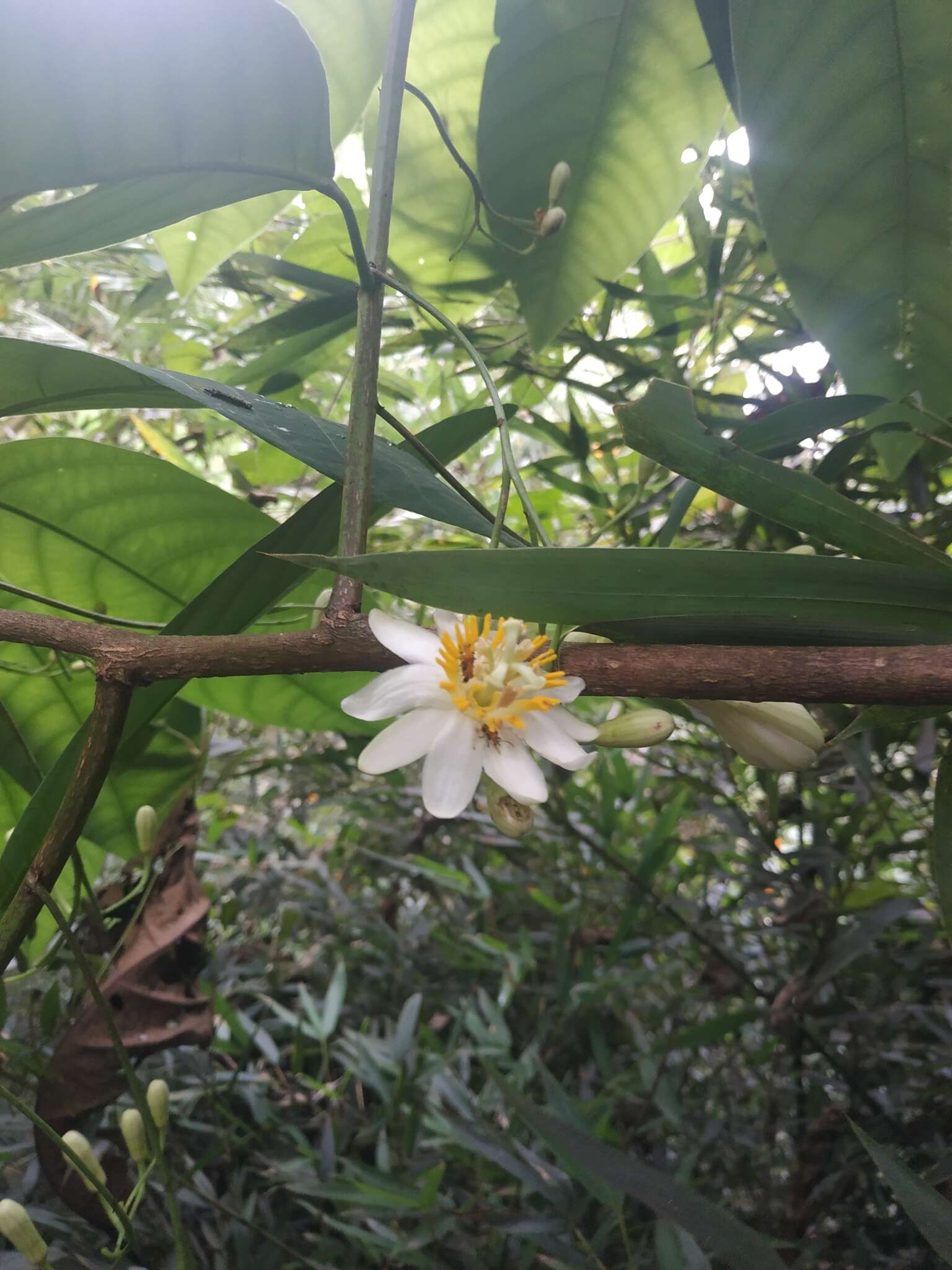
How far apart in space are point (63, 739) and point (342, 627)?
29 centimetres

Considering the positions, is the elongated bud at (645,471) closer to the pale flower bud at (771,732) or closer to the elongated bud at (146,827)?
the pale flower bud at (771,732)

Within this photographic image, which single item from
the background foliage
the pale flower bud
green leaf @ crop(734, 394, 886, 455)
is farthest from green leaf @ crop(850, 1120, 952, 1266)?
green leaf @ crop(734, 394, 886, 455)

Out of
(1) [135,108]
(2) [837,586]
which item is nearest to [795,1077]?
(2) [837,586]

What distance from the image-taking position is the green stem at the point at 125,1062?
222mm

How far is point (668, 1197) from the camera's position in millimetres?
289

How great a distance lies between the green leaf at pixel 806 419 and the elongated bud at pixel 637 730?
0.12 metres

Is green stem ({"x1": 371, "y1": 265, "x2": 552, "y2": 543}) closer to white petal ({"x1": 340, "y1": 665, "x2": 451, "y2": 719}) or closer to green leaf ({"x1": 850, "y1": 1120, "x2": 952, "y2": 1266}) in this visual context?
white petal ({"x1": 340, "y1": 665, "x2": 451, "y2": 719})

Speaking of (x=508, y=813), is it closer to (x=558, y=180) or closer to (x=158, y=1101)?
(x=158, y=1101)

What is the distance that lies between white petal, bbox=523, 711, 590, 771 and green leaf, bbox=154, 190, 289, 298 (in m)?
0.41

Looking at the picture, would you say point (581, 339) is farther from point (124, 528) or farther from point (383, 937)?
point (383, 937)

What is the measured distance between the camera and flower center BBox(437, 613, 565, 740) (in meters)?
0.23

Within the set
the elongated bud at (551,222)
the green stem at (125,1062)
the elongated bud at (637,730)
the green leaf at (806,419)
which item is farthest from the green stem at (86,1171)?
the elongated bud at (551,222)

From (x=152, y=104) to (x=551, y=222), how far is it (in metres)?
0.20

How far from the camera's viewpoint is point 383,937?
68cm
